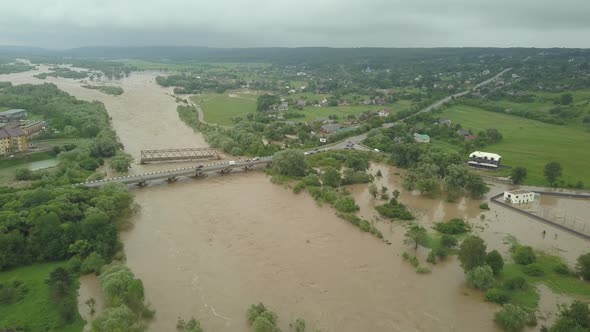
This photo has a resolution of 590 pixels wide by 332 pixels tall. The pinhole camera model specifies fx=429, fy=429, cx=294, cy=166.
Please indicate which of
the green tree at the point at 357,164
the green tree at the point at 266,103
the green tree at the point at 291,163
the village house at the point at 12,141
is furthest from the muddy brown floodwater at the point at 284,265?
the green tree at the point at 266,103

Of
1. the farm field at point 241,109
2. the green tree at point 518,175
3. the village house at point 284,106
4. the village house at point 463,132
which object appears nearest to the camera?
the green tree at point 518,175

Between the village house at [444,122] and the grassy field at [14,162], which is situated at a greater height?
the village house at [444,122]

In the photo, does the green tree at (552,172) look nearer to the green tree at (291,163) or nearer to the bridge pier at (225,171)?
the green tree at (291,163)

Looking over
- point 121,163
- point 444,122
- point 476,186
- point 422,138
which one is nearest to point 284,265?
point 476,186

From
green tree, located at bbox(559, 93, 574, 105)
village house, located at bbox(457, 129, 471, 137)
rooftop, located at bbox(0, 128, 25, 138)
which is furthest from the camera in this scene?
green tree, located at bbox(559, 93, 574, 105)

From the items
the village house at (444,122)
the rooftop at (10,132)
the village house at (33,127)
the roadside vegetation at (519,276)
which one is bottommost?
the roadside vegetation at (519,276)

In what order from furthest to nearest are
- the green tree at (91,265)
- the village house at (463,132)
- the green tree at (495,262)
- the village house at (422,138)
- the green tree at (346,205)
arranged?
the village house at (463,132), the village house at (422,138), the green tree at (346,205), the green tree at (495,262), the green tree at (91,265)

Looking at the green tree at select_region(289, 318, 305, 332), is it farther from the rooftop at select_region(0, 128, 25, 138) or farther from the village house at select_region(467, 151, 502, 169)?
the rooftop at select_region(0, 128, 25, 138)

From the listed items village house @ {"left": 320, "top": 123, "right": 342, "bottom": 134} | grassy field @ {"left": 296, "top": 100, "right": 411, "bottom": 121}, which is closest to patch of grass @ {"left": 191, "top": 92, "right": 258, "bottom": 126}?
grassy field @ {"left": 296, "top": 100, "right": 411, "bottom": 121}
